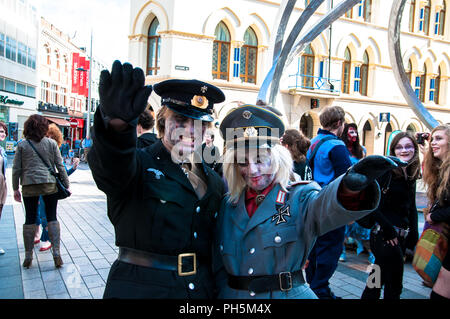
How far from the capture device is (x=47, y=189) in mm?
4523

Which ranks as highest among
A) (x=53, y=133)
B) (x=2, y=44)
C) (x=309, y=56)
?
(x=2, y=44)

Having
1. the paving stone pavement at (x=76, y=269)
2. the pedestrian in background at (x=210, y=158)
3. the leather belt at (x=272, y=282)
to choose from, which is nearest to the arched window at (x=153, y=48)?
the paving stone pavement at (x=76, y=269)

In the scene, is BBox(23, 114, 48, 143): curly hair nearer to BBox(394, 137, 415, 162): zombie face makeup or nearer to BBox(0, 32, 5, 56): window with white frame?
BBox(394, 137, 415, 162): zombie face makeup

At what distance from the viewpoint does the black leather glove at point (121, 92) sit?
1209 mm

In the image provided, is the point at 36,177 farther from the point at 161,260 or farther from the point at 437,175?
the point at 437,175

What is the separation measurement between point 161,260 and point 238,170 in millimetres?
635

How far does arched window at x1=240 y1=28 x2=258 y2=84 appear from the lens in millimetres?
15555

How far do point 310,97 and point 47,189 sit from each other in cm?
1396

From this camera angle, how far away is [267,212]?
66.2 inches

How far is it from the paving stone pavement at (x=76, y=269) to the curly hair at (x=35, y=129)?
167 centimetres

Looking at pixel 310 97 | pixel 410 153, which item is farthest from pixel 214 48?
pixel 410 153

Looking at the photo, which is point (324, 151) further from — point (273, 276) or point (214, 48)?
point (214, 48)

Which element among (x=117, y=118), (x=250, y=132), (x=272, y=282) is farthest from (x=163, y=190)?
(x=272, y=282)

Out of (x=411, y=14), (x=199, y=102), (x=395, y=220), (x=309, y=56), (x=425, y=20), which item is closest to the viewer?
(x=199, y=102)
